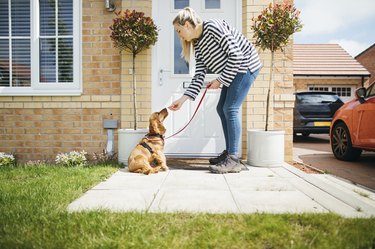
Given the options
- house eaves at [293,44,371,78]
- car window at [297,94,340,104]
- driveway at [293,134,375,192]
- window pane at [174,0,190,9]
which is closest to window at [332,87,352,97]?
house eaves at [293,44,371,78]

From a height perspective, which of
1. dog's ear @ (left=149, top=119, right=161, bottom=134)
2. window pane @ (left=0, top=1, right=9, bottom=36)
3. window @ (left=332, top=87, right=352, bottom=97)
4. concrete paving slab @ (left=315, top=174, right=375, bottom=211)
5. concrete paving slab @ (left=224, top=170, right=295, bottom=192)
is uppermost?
window pane @ (left=0, top=1, right=9, bottom=36)

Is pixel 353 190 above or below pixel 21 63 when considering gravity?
below

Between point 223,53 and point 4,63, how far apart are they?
372cm

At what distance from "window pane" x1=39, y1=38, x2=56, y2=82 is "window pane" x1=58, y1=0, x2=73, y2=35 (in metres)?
0.27

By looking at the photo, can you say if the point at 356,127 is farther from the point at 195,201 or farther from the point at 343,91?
the point at 343,91

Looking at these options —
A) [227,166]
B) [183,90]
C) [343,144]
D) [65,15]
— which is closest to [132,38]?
[183,90]

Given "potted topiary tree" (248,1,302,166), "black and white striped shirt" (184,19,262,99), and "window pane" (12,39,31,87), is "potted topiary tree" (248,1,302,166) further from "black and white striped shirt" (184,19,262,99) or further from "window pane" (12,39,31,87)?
"window pane" (12,39,31,87)

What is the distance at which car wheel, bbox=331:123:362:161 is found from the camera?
5395 mm

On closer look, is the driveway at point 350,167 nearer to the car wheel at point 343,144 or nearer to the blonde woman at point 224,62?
the car wheel at point 343,144

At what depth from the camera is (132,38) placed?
4.38 metres

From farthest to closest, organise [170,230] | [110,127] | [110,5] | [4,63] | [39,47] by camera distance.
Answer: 1. [4,63]
2. [39,47]
3. [110,127]
4. [110,5]
5. [170,230]

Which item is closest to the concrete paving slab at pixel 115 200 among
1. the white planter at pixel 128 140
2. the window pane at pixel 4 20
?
the white planter at pixel 128 140

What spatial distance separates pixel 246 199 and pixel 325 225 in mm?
764

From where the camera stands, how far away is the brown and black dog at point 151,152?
3850 millimetres
